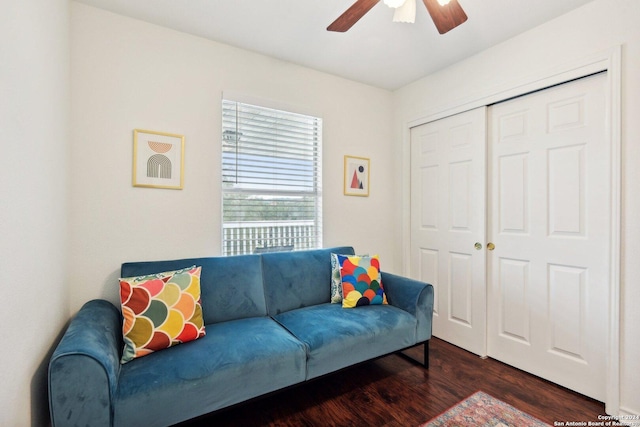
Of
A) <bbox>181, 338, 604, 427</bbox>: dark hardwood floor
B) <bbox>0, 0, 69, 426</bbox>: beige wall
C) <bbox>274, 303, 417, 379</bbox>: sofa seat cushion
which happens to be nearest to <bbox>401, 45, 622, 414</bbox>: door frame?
<bbox>181, 338, 604, 427</bbox>: dark hardwood floor

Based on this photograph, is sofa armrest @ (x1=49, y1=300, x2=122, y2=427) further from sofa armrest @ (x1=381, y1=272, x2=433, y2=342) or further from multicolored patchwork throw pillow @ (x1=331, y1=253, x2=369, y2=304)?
sofa armrest @ (x1=381, y1=272, x2=433, y2=342)

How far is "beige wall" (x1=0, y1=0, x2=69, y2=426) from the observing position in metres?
1.01

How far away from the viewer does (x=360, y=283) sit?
232cm

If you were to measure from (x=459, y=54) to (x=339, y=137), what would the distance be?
1272 mm

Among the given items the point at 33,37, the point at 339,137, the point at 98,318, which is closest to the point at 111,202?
the point at 98,318

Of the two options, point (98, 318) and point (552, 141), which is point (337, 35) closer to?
point (552, 141)

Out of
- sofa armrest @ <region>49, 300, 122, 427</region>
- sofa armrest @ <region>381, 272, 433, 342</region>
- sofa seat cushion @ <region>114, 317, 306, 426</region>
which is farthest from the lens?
sofa armrest @ <region>381, 272, 433, 342</region>

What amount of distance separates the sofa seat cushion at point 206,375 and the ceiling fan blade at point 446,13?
1.97 metres

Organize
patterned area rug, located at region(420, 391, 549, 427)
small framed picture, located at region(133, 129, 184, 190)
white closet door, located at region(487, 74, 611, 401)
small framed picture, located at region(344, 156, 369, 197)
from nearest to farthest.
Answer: patterned area rug, located at region(420, 391, 549, 427) → white closet door, located at region(487, 74, 611, 401) → small framed picture, located at region(133, 129, 184, 190) → small framed picture, located at region(344, 156, 369, 197)

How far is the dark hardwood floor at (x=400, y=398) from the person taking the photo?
1.70 meters

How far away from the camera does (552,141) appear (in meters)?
2.10

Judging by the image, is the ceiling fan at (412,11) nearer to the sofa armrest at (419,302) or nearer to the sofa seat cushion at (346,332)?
the sofa armrest at (419,302)

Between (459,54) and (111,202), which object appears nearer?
(111,202)

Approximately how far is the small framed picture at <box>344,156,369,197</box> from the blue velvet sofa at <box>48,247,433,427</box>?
2.24ft
